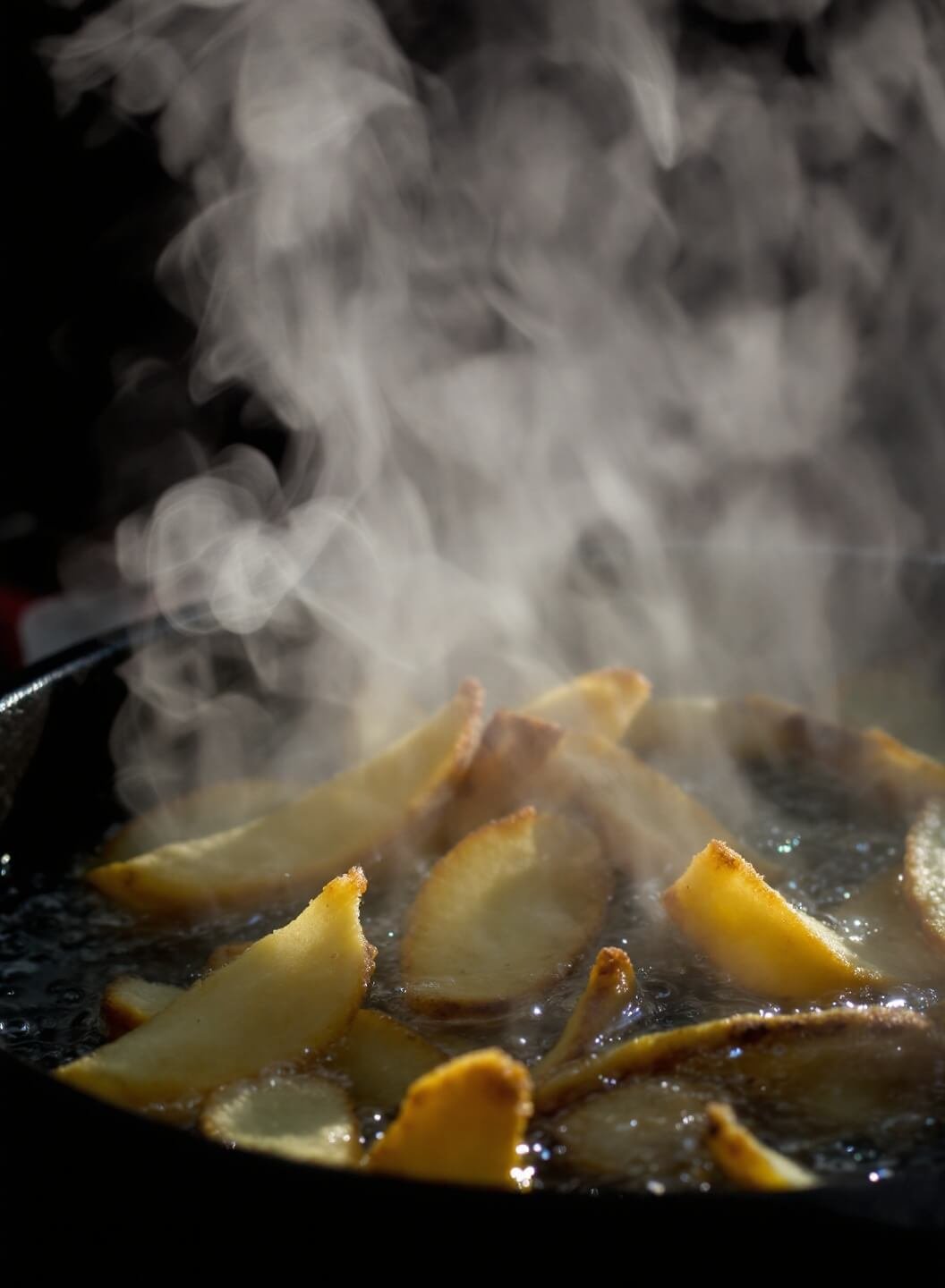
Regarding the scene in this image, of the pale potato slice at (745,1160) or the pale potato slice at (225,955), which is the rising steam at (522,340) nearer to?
Result: the pale potato slice at (225,955)

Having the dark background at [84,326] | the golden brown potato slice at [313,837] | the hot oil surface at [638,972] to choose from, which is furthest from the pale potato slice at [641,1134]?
the dark background at [84,326]

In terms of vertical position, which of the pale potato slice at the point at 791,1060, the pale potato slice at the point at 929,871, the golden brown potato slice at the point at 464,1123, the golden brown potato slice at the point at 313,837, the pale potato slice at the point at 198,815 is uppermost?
the golden brown potato slice at the point at 464,1123

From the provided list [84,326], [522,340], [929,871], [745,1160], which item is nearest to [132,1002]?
[745,1160]

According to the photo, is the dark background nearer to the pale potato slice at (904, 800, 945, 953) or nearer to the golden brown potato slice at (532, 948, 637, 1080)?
the pale potato slice at (904, 800, 945, 953)

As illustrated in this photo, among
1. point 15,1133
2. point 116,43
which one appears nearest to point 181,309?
point 116,43

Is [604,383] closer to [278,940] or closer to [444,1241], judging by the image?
[278,940]

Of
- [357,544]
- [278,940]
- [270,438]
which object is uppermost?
[278,940]
